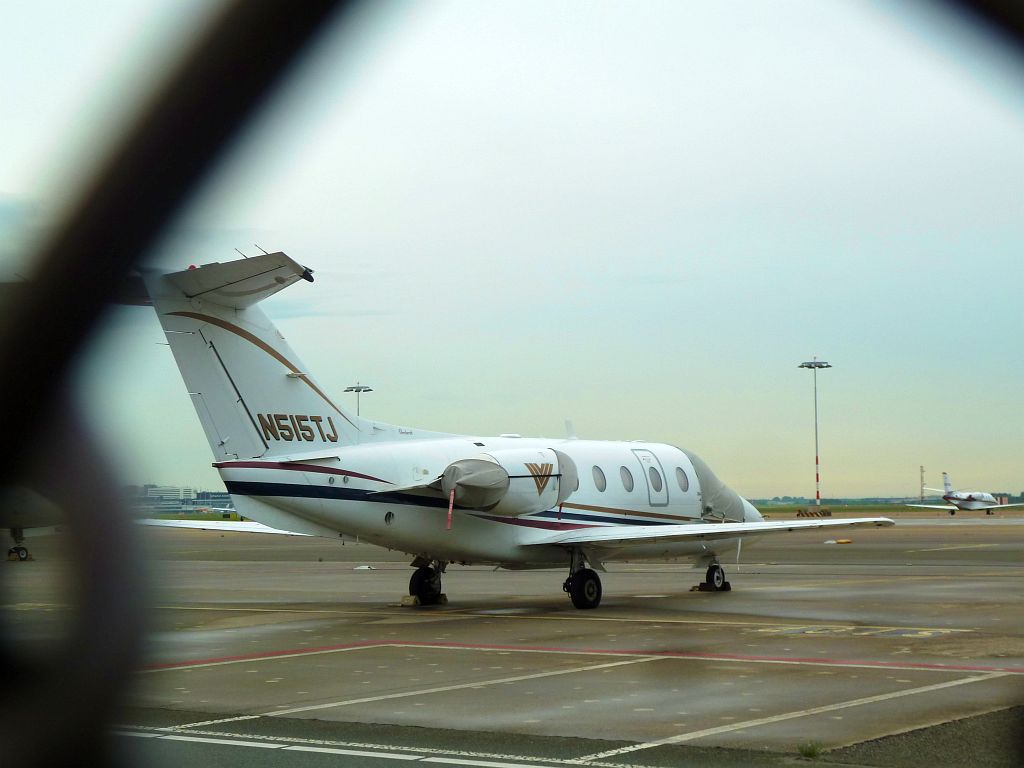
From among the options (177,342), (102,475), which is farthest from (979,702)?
(177,342)

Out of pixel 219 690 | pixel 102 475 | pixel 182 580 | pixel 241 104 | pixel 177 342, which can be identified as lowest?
pixel 219 690

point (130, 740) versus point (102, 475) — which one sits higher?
point (102, 475)

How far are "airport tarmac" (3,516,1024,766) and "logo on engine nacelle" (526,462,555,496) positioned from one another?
2.15 metres

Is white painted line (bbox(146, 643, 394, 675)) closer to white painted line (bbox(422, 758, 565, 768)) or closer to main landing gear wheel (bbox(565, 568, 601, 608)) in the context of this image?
white painted line (bbox(422, 758, 565, 768))

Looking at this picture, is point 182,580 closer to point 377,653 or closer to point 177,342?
point 377,653

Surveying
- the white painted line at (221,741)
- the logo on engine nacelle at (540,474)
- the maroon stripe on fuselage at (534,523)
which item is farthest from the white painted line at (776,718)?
the maroon stripe on fuselage at (534,523)

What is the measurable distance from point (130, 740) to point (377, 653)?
39.4 ft

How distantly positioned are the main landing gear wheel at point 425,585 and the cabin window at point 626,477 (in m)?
4.08

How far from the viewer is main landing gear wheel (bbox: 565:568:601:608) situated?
71.6 ft

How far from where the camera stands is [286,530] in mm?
20484

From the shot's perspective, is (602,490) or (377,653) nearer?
(377,653)

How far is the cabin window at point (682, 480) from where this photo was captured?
2556cm

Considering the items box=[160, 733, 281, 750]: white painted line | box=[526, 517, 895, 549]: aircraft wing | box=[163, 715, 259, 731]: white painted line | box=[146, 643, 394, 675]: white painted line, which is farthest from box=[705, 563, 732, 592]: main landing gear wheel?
box=[160, 733, 281, 750]: white painted line

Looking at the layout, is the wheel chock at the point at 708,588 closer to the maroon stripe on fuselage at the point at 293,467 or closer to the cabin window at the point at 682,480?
the cabin window at the point at 682,480
